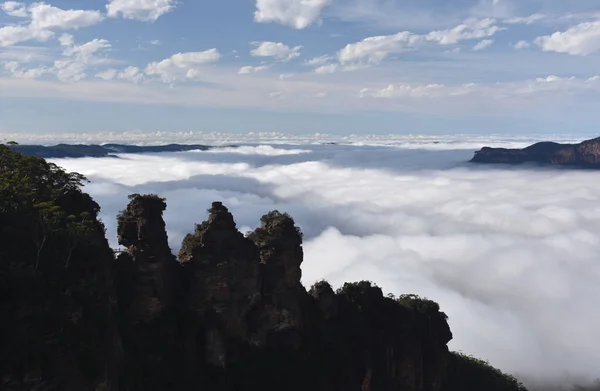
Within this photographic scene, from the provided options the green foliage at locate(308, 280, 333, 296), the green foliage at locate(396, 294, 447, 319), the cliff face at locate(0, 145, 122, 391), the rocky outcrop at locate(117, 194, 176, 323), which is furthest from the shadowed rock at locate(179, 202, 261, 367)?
the green foliage at locate(396, 294, 447, 319)

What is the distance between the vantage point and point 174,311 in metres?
55.4

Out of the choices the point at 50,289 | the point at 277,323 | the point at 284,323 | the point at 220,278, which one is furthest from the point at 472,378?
the point at 50,289

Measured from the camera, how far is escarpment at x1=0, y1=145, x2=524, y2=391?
36500 millimetres

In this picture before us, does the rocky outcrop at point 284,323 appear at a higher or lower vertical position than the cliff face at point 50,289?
lower

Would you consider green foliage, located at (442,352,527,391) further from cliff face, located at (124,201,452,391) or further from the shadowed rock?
the shadowed rock

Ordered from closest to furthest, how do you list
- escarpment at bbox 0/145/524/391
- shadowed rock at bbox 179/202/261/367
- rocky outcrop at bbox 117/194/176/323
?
escarpment at bbox 0/145/524/391 < rocky outcrop at bbox 117/194/176/323 < shadowed rock at bbox 179/202/261/367

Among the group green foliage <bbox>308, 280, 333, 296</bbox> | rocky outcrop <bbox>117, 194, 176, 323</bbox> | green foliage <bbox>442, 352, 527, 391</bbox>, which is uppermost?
rocky outcrop <bbox>117, 194, 176, 323</bbox>

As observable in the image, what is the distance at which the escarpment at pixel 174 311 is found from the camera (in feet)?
120

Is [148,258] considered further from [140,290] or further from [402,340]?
[402,340]

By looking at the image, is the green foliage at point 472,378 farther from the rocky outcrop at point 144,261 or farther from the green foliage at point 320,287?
the rocky outcrop at point 144,261

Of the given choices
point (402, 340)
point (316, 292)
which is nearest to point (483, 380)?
point (402, 340)

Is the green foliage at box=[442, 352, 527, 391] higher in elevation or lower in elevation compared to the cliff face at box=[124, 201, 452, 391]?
lower

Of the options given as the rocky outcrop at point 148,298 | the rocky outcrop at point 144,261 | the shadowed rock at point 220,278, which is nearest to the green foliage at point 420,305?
the shadowed rock at point 220,278

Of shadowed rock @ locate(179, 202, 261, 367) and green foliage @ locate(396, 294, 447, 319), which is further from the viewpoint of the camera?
green foliage @ locate(396, 294, 447, 319)
